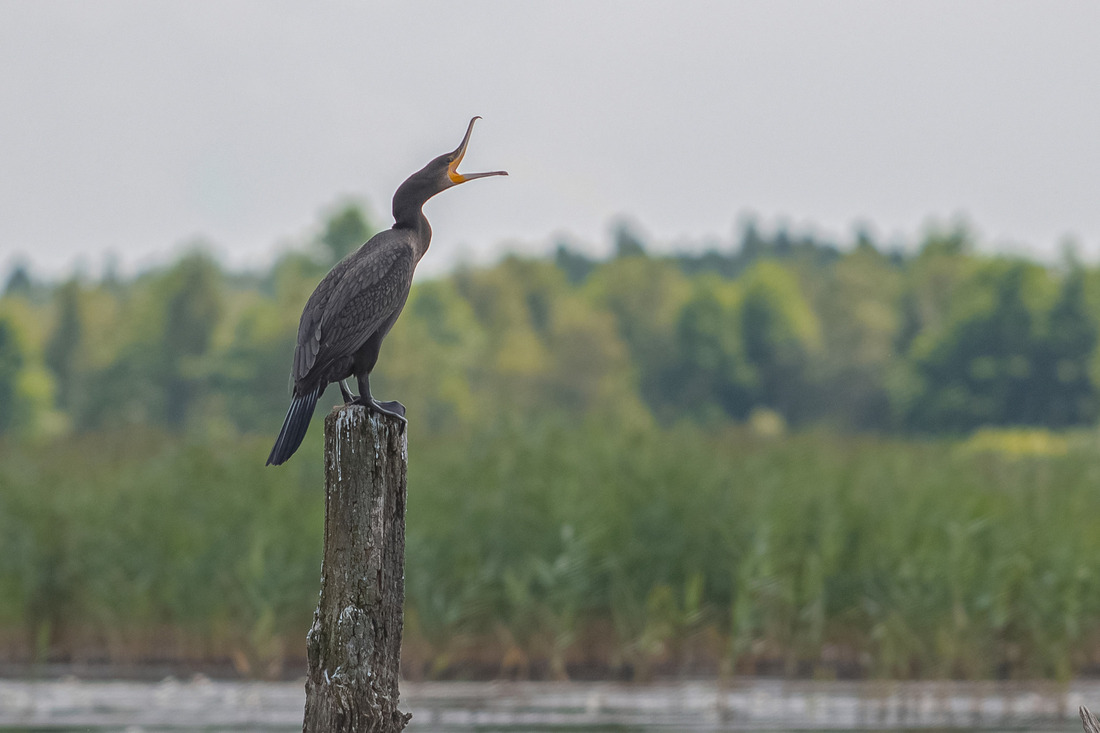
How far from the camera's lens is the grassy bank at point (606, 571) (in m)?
9.43

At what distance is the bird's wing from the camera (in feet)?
16.7

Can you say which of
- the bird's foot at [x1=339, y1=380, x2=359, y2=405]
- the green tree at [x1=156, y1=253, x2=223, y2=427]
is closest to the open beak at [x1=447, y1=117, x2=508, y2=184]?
the bird's foot at [x1=339, y1=380, x2=359, y2=405]

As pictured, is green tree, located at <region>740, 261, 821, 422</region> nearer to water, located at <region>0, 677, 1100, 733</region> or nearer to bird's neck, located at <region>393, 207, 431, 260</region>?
water, located at <region>0, 677, 1100, 733</region>

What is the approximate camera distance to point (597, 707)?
30.9 feet

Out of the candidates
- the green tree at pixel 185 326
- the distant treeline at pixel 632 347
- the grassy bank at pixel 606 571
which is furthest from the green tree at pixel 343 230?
the grassy bank at pixel 606 571

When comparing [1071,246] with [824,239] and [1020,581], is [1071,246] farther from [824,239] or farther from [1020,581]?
[824,239]

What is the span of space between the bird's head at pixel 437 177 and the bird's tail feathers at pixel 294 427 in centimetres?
86

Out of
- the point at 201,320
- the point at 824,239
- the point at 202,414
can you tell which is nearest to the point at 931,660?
the point at 202,414

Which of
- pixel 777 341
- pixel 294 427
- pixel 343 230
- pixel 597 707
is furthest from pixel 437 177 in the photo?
pixel 777 341

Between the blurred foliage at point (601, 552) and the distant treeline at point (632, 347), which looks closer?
the blurred foliage at point (601, 552)

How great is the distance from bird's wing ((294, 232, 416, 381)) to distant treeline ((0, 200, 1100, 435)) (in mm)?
40147

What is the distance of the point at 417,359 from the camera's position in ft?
171

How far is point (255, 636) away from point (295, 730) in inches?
35.9

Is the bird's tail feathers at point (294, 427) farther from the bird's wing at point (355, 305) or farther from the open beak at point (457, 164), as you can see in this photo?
the open beak at point (457, 164)
